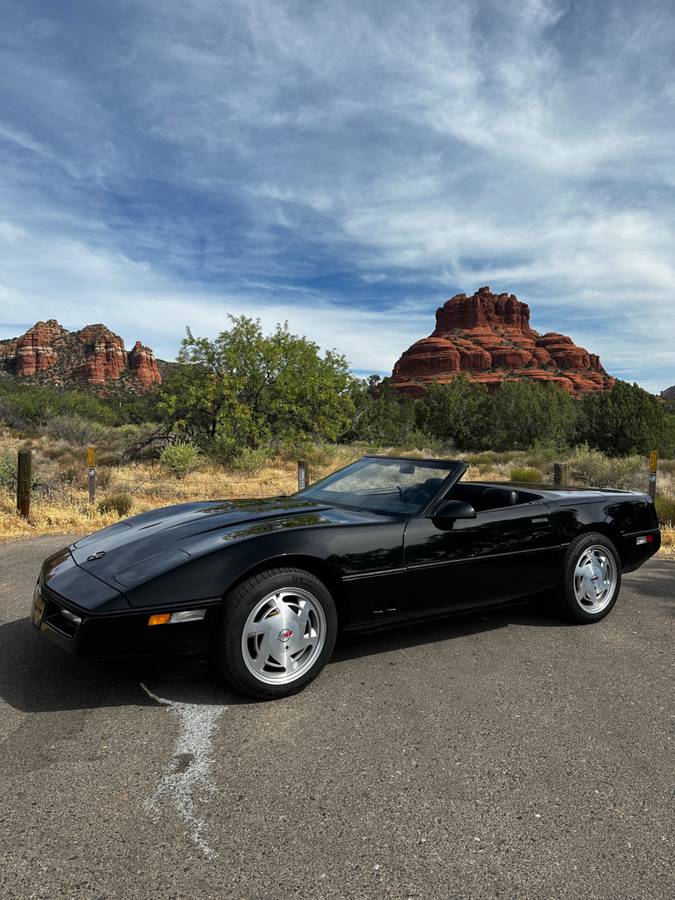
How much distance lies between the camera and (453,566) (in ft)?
11.6

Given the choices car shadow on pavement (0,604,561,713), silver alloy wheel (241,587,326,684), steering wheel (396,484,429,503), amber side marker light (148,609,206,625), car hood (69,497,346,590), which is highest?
steering wheel (396,484,429,503)

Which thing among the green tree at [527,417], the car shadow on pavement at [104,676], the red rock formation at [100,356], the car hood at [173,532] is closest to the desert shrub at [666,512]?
the car shadow on pavement at [104,676]

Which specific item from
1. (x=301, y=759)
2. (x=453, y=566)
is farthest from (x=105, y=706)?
(x=453, y=566)

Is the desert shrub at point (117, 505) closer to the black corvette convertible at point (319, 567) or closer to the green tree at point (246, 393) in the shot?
the black corvette convertible at point (319, 567)

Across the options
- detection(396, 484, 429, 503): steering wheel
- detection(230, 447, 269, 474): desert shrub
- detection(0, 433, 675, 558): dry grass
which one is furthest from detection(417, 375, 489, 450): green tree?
detection(396, 484, 429, 503): steering wheel

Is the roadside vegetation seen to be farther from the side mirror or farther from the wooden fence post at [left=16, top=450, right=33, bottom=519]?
the side mirror

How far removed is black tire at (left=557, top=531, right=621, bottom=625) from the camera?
162 inches

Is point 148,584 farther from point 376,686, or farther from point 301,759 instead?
point 376,686

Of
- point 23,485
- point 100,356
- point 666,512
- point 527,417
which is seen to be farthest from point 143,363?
point 666,512

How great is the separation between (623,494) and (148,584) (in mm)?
3654

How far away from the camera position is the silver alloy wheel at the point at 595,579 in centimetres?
421

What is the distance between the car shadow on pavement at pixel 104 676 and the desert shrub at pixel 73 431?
80.9 ft

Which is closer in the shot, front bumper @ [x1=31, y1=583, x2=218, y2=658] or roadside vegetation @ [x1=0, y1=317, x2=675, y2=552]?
front bumper @ [x1=31, y1=583, x2=218, y2=658]

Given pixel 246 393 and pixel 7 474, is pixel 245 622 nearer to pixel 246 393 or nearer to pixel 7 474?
pixel 7 474
